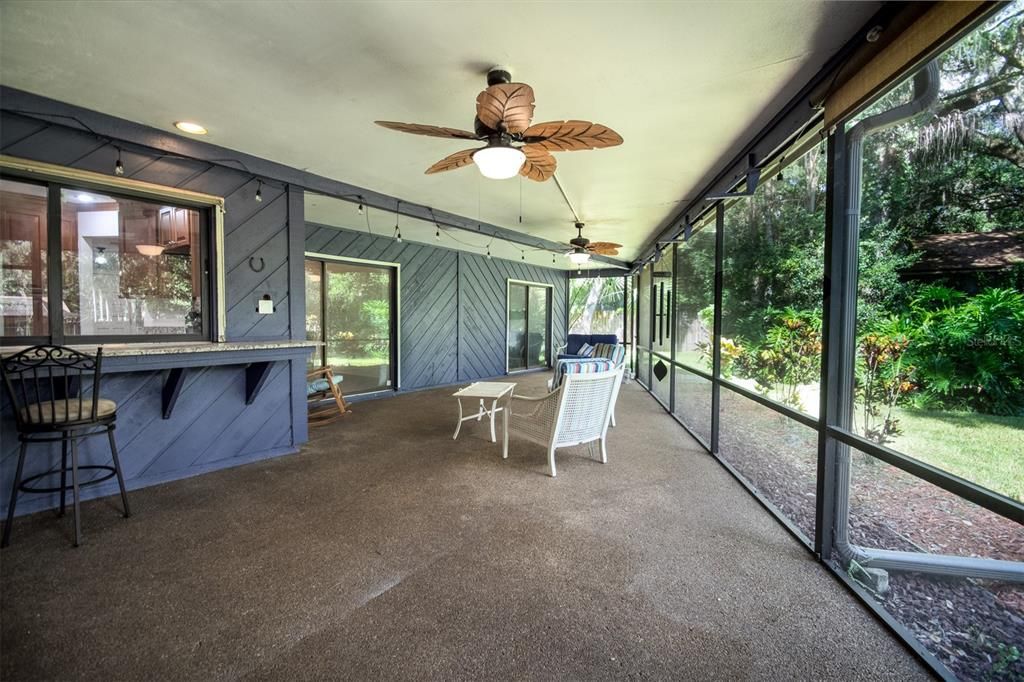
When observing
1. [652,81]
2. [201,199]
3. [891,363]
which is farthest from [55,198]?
[891,363]

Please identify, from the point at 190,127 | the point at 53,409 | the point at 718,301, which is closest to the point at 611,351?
the point at 718,301

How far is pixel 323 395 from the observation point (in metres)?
5.28

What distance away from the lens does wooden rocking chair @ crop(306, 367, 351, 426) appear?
15.7 feet

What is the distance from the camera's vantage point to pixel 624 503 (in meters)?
2.69

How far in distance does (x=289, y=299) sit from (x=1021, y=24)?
4522mm

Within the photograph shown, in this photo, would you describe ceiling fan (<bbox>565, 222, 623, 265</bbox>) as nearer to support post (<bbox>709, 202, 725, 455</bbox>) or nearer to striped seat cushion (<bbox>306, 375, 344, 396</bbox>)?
support post (<bbox>709, 202, 725, 455</bbox>)

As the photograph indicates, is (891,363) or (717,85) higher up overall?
(717,85)

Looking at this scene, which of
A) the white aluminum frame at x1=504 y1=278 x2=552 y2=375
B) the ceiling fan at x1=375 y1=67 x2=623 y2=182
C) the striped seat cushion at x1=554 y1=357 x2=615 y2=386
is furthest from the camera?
the white aluminum frame at x1=504 y1=278 x2=552 y2=375

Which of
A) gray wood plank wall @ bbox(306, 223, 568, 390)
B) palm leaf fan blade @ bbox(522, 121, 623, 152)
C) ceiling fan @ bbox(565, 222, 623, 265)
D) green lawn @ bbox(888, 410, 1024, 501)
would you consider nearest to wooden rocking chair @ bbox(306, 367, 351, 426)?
gray wood plank wall @ bbox(306, 223, 568, 390)

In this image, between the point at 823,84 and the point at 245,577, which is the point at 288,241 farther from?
the point at 823,84

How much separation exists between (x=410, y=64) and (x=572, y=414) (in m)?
2.56

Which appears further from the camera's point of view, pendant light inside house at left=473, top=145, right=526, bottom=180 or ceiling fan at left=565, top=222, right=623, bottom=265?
ceiling fan at left=565, top=222, right=623, bottom=265

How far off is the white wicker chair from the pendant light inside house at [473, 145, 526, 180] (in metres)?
1.56

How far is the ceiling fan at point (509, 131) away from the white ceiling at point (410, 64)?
0.93ft
